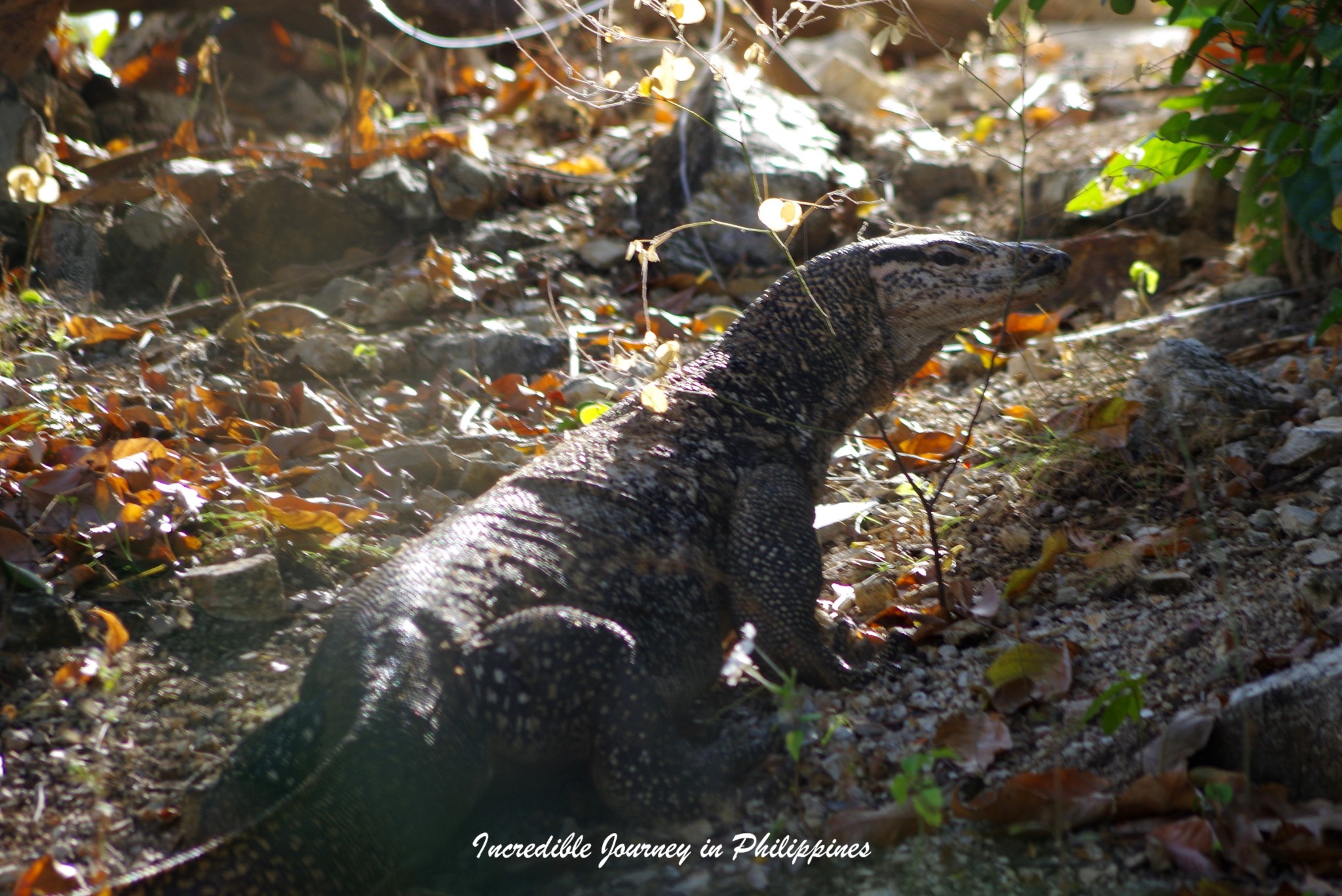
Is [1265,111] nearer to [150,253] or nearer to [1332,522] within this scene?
[1332,522]

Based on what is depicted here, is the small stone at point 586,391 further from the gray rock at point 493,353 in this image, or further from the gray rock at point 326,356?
the gray rock at point 326,356

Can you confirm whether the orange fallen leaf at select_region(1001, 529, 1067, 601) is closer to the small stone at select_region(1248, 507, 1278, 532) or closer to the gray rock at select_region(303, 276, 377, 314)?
the small stone at select_region(1248, 507, 1278, 532)

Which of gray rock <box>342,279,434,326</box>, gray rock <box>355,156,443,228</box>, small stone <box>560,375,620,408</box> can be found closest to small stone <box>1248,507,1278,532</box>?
small stone <box>560,375,620,408</box>

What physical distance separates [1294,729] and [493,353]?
424cm

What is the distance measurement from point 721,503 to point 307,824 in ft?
5.84

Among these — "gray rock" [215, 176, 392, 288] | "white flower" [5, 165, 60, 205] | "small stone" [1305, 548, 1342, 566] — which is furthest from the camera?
"gray rock" [215, 176, 392, 288]

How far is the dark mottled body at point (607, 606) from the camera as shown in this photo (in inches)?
108

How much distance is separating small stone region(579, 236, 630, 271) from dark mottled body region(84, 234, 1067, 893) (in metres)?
2.88

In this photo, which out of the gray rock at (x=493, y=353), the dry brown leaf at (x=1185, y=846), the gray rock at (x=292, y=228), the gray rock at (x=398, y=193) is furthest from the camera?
the gray rock at (x=398, y=193)

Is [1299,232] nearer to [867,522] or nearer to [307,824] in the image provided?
[867,522]

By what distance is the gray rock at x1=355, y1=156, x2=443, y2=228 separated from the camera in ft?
22.6

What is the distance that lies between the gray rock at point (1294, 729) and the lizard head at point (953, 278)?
6.02 ft

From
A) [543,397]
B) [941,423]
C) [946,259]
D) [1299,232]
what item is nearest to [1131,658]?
[946,259]

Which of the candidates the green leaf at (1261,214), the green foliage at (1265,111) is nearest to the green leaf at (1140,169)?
the green foliage at (1265,111)
